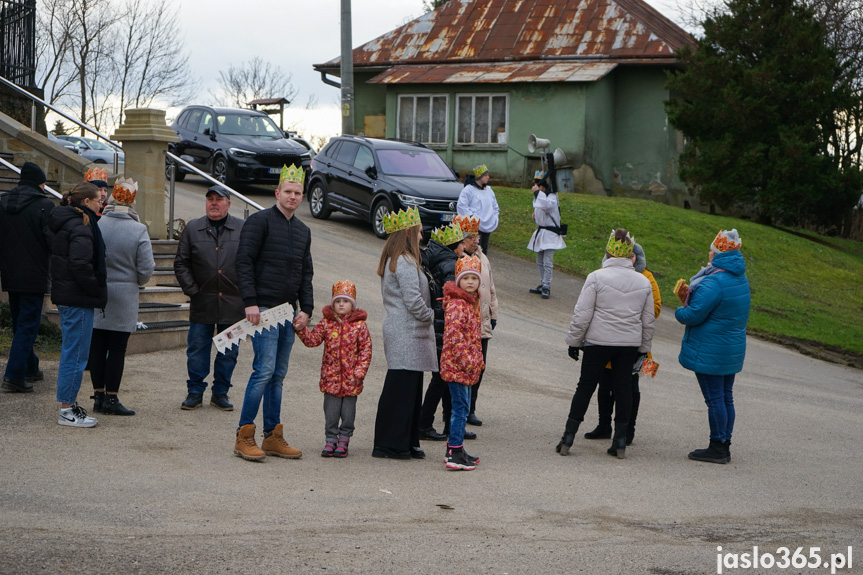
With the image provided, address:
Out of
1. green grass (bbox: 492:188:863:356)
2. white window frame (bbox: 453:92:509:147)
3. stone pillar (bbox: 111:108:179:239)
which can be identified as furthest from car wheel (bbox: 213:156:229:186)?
white window frame (bbox: 453:92:509:147)

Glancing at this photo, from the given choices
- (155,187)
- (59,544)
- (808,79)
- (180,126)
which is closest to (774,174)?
(808,79)

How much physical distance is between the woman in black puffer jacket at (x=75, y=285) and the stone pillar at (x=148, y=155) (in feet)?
16.8

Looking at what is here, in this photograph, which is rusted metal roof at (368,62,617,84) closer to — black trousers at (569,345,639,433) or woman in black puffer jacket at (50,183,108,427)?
black trousers at (569,345,639,433)

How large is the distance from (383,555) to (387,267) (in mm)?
2526

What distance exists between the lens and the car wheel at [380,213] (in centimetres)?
1836

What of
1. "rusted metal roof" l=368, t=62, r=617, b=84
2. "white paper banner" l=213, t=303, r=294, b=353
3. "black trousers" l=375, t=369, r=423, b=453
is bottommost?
"black trousers" l=375, t=369, r=423, b=453

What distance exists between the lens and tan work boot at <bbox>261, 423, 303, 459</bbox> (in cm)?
709

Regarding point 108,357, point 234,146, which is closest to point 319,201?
point 234,146

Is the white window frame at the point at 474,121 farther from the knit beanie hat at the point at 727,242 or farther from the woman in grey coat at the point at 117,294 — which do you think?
the woman in grey coat at the point at 117,294

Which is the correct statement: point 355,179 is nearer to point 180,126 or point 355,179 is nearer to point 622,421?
point 180,126

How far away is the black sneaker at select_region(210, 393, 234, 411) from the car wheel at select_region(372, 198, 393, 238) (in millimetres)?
9894

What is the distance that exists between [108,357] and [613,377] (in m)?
4.13

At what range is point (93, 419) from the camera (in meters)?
7.64

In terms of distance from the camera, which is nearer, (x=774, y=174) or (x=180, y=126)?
(x=180, y=126)
